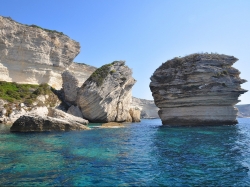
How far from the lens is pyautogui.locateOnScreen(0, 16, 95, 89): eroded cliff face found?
50219 millimetres

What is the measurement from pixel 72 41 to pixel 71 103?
2310cm

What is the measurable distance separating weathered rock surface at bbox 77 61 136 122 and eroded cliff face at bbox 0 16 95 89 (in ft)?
55.8

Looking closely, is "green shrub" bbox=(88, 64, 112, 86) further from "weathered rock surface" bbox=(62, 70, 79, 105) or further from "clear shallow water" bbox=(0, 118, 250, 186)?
"clear shallow water" bbox=(0, 118, 250, 186)

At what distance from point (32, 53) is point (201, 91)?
139 feet

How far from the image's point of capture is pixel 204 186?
6.83 meters

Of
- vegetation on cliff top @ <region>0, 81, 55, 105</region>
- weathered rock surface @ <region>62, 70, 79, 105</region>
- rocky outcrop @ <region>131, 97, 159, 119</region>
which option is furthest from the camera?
rocky outcrop @ <region>131, 97, 159, 119</region>

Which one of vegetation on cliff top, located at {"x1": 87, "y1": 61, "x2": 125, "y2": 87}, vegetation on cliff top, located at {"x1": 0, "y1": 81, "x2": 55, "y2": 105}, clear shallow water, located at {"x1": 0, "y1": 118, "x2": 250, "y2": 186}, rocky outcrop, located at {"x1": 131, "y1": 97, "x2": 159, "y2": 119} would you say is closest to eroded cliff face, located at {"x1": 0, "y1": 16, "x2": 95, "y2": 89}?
vegetation on cliff top, located at {"x1": 0, "y1": 81, "x2": 55, "y2": 105}

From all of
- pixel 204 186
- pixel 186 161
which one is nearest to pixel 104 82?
pixel 186 161

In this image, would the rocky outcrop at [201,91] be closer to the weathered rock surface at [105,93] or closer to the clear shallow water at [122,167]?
the weathered rock surface at [105,93]

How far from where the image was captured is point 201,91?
102 ft

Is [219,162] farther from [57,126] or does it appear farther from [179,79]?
[179,79]

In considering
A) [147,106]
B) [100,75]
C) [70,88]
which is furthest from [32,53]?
[147,106]

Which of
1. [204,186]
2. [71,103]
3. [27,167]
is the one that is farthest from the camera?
[71,103]

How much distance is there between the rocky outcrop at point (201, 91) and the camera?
1221 inches
